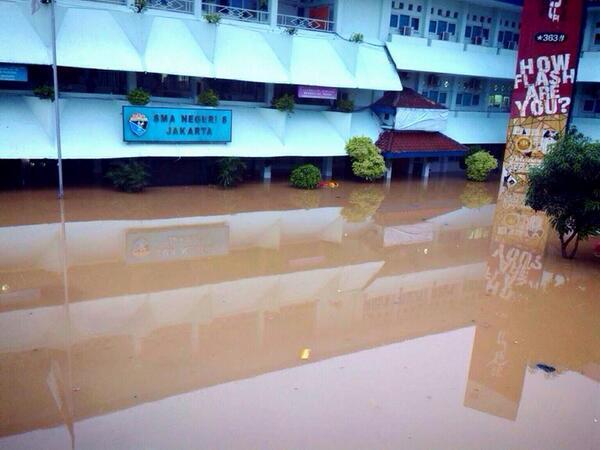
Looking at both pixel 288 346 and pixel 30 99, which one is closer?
pixel 288 346

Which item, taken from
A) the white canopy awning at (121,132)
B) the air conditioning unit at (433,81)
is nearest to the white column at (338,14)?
the white canopy awning at (121,132)

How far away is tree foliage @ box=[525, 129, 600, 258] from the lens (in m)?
10.8

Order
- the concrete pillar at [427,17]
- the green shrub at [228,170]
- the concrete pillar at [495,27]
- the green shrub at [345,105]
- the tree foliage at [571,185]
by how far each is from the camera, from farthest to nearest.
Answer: the concrete pillar at [495,27] → the concrete pillar at [427,17] → the green shrub at [345,105] → the green shrub at [228,170] → the tree foliage at [571,185]

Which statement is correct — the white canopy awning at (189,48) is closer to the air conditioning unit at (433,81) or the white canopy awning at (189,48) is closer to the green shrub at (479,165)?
the air conditioning unit at (433,81)

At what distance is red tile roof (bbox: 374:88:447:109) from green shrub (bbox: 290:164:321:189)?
187 inches

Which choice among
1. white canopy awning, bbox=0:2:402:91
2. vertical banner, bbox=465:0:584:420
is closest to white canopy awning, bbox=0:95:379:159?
white canopy awning, bbox=0:2:402:91

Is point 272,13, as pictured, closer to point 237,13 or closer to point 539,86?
point 237,13

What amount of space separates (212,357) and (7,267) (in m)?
5.30

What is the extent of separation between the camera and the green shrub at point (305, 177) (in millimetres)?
18781

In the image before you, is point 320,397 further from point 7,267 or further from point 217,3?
point 217,3

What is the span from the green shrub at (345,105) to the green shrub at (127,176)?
325 inches

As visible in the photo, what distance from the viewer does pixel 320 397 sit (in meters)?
6.35

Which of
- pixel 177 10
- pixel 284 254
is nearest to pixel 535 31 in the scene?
pixel 177 10

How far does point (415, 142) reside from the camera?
21500mm
